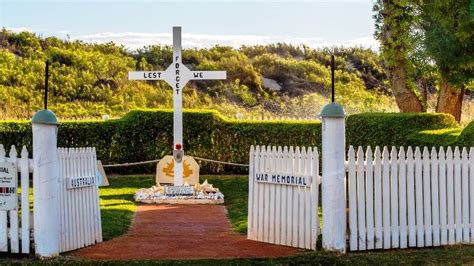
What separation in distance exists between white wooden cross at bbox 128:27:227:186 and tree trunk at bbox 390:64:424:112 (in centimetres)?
931

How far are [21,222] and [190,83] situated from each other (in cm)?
4251

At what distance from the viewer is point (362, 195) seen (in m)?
11.0

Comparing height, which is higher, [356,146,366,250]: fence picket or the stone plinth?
[356,146,366,250]: fence picket

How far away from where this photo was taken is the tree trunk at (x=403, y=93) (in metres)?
26.8

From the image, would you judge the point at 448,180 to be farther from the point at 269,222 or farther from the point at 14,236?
the point at 14,236

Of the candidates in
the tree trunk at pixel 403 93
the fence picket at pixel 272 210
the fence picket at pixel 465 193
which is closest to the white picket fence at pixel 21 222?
the fence picket at pixel 272 210

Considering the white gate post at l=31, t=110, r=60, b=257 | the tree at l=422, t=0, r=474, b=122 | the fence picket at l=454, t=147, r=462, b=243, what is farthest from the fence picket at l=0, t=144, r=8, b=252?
the tree at l=422, t=0, r=474, b=122

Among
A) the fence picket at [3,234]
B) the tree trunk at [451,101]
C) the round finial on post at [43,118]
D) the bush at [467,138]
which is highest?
the tree trunk at [451,101]

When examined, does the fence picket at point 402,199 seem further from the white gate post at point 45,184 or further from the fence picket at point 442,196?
the white gate post at point 45,184

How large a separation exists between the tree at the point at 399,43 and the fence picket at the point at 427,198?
569 inches

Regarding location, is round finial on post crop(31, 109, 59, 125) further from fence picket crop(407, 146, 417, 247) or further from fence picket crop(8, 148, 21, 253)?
fence picket crop(407, 146, 417, 247)

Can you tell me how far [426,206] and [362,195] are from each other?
1.07 meters

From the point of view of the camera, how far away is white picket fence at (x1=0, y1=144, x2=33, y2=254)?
10.8 meters

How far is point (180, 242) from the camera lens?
39.9 ft
